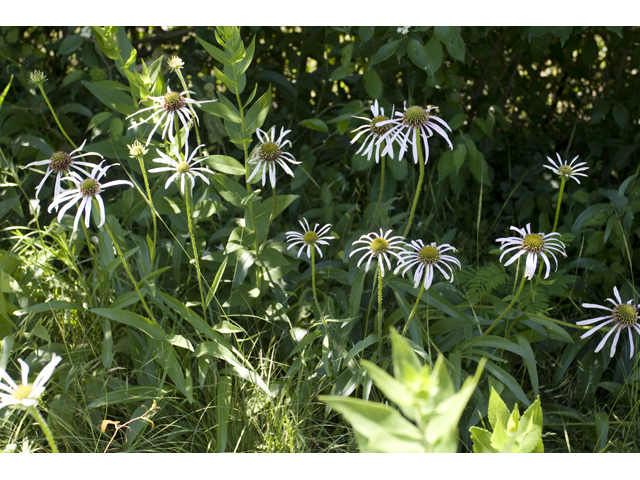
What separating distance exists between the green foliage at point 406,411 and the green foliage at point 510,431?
40 cm

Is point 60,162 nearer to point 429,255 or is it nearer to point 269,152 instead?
point 269,152

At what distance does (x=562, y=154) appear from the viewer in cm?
238

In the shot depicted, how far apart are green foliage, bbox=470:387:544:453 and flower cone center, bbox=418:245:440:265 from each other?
360 millimetres

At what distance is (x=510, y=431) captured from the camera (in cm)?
99

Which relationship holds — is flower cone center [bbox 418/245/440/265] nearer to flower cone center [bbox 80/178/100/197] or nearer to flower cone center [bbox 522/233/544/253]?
flower cone center [bbox 522/233/544/253]

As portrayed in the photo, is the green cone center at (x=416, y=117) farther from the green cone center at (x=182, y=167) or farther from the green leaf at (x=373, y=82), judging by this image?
the green leaf at (x=373, y=82)

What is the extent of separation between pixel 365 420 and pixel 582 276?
1580mm

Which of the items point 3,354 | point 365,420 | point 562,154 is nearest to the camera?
point 365,420

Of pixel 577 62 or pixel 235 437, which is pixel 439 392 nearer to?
pixel 235 437

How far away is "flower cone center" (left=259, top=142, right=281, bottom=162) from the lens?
1379 mm

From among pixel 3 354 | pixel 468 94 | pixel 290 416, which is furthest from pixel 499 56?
pixel 3 354

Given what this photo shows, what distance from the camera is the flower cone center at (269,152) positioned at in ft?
4.52

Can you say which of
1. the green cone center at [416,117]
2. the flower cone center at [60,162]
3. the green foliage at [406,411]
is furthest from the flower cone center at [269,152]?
the green foliage at [406,411]

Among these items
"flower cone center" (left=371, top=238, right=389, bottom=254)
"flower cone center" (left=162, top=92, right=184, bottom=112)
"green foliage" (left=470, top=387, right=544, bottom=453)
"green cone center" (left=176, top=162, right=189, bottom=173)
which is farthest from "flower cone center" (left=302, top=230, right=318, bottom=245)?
"green foliage" (left=470, top=387, right=544, bottom=453)
